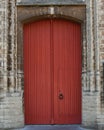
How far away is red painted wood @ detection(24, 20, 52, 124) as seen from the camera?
34.3 feet

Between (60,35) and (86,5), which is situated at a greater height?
(86,5)

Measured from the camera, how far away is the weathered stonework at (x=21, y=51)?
9.81 metres

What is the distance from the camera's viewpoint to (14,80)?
32.7 ft

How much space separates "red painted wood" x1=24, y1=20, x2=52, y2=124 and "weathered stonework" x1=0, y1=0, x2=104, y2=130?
27cm

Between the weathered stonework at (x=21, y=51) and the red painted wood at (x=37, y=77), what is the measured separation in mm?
273

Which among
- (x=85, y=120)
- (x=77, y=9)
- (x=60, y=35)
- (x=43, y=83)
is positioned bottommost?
(x=85, y=120)

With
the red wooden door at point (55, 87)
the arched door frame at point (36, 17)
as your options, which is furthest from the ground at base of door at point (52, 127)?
the arched door frame at point (36, 17)

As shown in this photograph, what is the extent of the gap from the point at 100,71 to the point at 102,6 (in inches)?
68.7

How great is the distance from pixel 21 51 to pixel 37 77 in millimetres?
872

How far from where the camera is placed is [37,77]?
10.5m

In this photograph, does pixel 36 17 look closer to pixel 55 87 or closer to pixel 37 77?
pixel 37 77

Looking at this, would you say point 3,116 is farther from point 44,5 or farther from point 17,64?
point 44,5

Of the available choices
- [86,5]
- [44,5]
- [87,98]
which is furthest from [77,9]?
[87,98]

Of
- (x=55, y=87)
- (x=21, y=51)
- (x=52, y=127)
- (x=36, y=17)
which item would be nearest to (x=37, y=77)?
(x=55, y=87)
